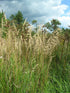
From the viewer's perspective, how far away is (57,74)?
3.12 meters

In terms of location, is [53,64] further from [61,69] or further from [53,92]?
[53,92]

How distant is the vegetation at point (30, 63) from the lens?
1.95 m

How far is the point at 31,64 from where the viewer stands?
1921 millimetres

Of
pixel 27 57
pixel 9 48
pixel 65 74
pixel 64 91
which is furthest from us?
pixel 65 74

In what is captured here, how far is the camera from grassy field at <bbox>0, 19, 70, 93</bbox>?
1.95 m

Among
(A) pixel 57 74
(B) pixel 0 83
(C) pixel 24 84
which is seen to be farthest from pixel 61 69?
(B) pixel 0 83

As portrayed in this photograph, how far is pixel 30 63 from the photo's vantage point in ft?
8.63

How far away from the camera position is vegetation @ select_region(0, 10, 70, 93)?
76.7 inches

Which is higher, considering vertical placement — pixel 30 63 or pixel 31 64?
pixel 31 64

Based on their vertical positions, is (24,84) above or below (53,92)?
above

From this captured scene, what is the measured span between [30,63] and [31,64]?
0.71m

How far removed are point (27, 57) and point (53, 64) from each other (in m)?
1.25

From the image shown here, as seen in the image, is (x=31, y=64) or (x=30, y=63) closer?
(x=31, y=64)

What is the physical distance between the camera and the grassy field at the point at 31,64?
1947 millimetres
